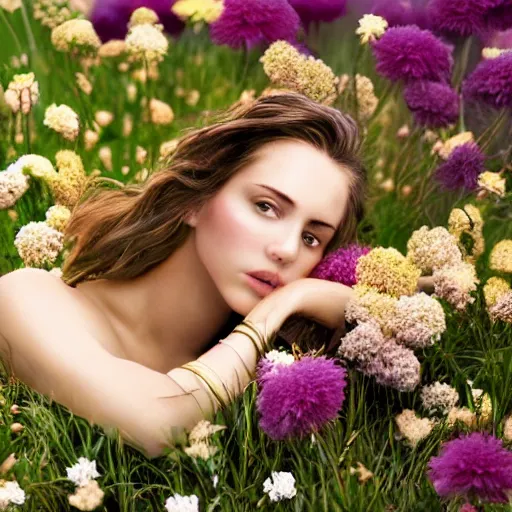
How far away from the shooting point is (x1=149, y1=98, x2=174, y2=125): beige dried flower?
3320 millimetres

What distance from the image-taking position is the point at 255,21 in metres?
3.25

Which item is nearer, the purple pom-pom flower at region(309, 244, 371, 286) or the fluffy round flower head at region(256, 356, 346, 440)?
the fluffy round flower head at region(256, 356, 346, 440)

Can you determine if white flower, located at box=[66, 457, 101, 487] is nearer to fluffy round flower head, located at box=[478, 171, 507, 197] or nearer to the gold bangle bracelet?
the gold bangle bracelet

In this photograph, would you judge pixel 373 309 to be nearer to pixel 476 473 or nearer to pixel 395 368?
pixel 395 368

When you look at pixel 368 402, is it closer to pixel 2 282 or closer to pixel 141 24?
pixel 2 282

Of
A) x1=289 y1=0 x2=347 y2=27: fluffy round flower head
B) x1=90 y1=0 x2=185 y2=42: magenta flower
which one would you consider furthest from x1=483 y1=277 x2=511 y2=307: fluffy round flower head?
x1=90 y1=0 x2=185 y2=42: magenta flower

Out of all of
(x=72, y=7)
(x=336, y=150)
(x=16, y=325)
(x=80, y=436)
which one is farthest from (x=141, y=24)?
(x=80, y=436)

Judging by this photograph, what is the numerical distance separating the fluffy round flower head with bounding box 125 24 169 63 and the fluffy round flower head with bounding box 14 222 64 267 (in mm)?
606

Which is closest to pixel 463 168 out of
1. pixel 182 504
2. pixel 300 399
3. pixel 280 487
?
pixel 300 399

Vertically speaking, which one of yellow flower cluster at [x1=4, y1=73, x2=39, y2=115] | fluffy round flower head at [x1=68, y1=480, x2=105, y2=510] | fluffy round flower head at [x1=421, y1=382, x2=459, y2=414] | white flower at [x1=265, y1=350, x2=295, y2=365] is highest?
yellow flower cluster at [x1=4, y1=73, x2=39, y2=115]

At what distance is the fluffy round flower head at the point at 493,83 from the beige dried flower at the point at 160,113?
2.46ft

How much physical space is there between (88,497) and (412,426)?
2.20ft

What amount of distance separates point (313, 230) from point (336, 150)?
196 millimetres

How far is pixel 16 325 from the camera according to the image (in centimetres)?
257
